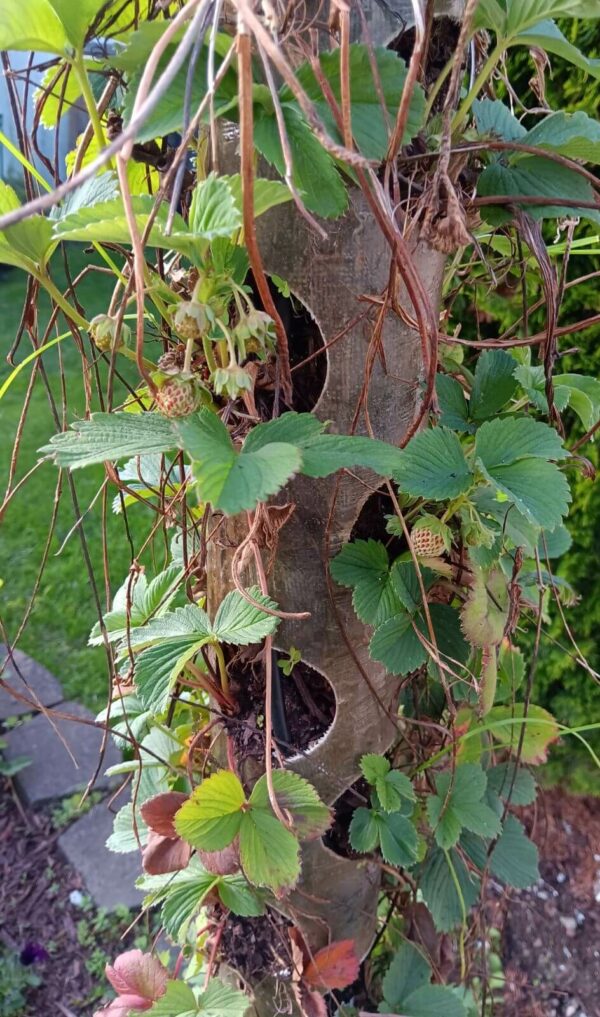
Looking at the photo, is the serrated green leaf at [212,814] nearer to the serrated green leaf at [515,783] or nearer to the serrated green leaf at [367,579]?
the serrated green leaf at [367,579]

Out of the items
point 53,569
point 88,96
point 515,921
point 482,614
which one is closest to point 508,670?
point 482,614

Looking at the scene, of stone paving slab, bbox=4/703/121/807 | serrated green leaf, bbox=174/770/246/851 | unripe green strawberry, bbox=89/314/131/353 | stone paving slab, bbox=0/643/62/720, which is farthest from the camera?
stone paving slab, bbox=0/643/62/720

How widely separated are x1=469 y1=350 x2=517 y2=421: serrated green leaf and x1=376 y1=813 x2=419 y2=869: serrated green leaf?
1.31ft

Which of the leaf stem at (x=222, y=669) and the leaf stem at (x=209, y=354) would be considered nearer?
the leaf stem at (x=209, y=354)

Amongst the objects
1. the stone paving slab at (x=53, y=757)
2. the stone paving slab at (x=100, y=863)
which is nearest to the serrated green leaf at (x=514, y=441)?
the stone paving slab at (x=100, y=863)

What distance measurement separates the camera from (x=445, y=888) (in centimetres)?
82

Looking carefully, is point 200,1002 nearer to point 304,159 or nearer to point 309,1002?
point 309,1002

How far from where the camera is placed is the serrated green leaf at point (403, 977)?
802 millimetres

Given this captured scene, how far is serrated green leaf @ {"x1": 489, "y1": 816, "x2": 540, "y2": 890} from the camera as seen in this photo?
86cm

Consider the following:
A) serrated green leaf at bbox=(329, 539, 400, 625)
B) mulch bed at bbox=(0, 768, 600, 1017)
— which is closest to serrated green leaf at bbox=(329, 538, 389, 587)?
serrated green leaf at bbox=(329, 539, 400, 625)

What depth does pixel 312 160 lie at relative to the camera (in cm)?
43

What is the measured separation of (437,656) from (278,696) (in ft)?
0.52

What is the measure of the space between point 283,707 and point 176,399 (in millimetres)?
360

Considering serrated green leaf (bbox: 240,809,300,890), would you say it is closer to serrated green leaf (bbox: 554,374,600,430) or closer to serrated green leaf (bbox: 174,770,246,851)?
serrated green leaf (bbox: 174,770,246,851)
